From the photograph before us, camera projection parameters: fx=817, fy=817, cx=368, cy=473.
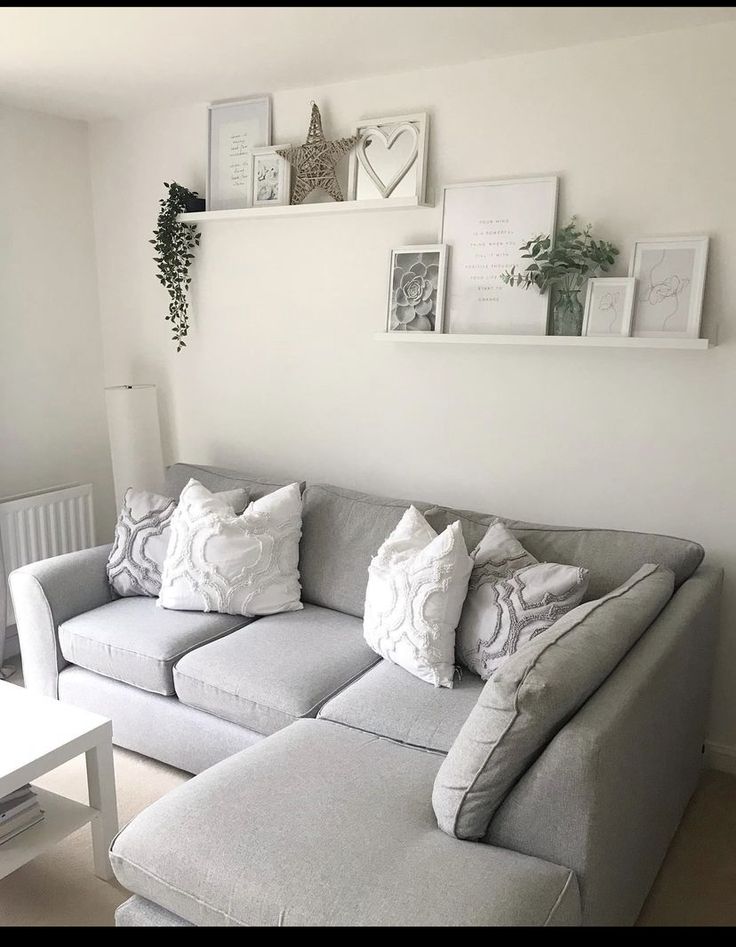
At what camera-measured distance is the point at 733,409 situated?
256 centimetres

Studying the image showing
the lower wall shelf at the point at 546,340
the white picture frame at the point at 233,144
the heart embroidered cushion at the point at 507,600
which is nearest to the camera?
the heart embroidered cushion at the point at 507,600

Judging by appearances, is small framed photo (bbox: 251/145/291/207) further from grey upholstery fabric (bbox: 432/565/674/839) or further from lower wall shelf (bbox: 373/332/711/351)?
grey upholstery fabric (bbox: 432/565/674/839)

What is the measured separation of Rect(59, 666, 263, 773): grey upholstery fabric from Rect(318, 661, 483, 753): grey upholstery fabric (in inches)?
13.1

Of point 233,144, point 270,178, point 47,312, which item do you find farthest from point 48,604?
point 233,144

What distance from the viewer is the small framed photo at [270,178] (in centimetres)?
326

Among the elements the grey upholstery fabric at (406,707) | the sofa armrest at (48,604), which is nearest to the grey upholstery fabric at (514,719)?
the grey upholstery fabric at (406,707)

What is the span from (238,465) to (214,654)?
1.31 m

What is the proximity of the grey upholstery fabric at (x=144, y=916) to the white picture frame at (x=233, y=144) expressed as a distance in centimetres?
260

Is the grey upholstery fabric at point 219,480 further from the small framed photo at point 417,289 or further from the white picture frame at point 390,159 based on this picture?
the white picture frame at point 390,159

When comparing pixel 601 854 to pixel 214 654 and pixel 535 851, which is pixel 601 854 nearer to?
pixel 535 851

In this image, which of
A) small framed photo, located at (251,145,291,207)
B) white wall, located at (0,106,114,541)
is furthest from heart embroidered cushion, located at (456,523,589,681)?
white wall, located at (0,106,114,541)

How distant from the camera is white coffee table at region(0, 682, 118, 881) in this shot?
2.07m

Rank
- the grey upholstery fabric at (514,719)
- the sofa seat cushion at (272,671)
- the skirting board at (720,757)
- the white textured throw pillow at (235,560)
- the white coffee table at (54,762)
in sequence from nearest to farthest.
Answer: the grey upholstery fabric at (514,719), the white coffee table at (54,762), the sofa seat cushion at (272,671), the skirting board at (720,757), the white textured throw pillow at (235,560)

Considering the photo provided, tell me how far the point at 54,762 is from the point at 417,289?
1.96 metres
